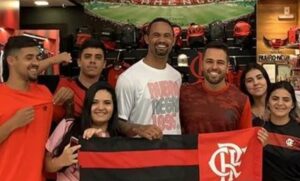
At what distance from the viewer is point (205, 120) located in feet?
10.9

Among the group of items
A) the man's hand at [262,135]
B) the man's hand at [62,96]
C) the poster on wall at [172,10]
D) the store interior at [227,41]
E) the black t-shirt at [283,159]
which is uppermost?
the poster on wall at [172,10]

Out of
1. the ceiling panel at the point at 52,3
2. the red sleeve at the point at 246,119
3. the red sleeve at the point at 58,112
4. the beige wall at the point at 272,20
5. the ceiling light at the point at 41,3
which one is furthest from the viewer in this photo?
the ceiling light at the point at 41,3

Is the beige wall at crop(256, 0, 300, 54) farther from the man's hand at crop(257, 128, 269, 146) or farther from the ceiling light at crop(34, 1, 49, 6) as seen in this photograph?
the man's hand at crop(257, 128, 269, 146)

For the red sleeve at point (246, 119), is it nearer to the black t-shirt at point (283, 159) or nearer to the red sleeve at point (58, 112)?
the black t-shirt at point (283, 159)

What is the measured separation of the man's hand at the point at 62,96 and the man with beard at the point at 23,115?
0.07 meters

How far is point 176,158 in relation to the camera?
3.08m

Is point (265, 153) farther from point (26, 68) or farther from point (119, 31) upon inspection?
point (119, 31)

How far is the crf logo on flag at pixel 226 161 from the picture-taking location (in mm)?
3119

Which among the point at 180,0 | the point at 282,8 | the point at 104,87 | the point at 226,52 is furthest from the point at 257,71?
the point at 282,8

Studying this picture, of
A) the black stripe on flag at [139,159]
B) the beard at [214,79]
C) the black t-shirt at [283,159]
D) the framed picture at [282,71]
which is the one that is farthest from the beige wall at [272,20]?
the black stripe on flag at [139,159]

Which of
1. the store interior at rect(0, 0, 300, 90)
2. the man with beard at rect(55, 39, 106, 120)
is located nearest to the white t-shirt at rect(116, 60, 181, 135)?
the man with beard at rect(55, 39, 106, 120)

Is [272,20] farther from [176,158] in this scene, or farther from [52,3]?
[176,158]

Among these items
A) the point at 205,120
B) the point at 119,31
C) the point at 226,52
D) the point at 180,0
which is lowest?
the point at 205,120

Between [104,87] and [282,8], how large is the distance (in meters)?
7.79
